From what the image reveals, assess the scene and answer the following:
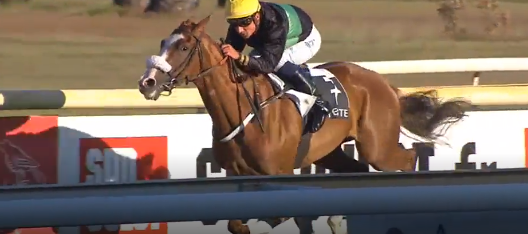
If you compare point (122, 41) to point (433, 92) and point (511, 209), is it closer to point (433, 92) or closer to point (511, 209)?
point (433, 92)

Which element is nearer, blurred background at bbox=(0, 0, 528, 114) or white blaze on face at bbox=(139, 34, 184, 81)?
white blaze on face at bbox=(139, 34, 184, 81)

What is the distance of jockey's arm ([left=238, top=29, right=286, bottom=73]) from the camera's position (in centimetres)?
514

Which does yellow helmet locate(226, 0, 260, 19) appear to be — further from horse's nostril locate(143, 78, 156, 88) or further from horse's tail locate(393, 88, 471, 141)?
horse's tail locate(393, 88, 471, 141)

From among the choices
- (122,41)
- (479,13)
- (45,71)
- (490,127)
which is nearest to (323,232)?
(490,127)

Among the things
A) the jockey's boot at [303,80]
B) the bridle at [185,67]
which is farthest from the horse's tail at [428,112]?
the bridle at [185,67]

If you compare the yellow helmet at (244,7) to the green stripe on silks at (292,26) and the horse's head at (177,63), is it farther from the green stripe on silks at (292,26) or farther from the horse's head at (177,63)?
the green stripe on silks at (292,26)

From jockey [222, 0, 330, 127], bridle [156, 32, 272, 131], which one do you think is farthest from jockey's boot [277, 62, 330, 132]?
bridle [156, 32, 272, 131]

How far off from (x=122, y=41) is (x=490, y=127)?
12.5 m

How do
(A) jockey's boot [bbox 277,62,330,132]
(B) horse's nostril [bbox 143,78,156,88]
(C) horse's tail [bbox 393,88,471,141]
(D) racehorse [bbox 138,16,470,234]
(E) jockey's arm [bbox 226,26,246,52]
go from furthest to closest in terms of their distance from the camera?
(C) horse's tail [bbox 393,88,471,141]
(E) jockey's arm [bbox 226,26,246,52]
(A) jockey's boot [bbox 277,62,330,132]
(D) racehorse [bbox 138,16,470,234]
(B) horse's nostril [bbox 143,78,156,88]

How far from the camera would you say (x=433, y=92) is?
6305mm

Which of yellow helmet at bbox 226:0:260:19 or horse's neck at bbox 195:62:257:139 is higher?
yellow helmet at bbox 226:0:260:19

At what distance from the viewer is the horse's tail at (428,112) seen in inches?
237

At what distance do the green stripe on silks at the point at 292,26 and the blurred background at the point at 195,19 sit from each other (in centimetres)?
650

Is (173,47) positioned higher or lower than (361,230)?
higher
